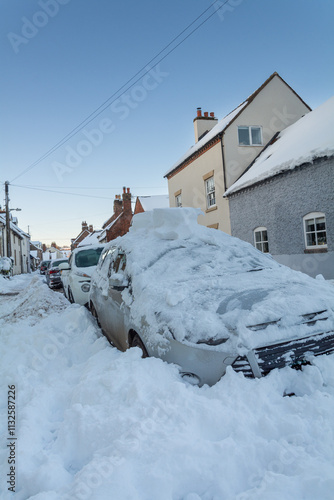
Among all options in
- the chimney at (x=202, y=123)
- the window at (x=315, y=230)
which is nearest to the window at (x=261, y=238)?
the window at (x=315, y=230)

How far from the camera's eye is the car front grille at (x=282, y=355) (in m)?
2.55

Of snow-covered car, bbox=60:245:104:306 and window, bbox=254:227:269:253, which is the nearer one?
snow-covered car, bbox=60:245:104:306

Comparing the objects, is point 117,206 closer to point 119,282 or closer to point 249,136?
point 249,136

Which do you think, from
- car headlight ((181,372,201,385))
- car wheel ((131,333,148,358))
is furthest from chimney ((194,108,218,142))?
car headlight ((181,372,201,385))

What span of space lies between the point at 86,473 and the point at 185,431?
64cm

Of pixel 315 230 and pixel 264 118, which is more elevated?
pixel 264 118

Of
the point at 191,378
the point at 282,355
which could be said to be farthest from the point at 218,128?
the point at 191,378

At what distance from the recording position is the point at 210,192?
16859 millimetres

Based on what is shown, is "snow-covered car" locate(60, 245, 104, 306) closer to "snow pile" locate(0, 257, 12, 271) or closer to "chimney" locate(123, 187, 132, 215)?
"snow pile" locate(0, 257, 12, 271)

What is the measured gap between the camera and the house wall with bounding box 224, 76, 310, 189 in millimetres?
15117

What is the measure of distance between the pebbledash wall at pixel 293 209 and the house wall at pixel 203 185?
6.01 feet

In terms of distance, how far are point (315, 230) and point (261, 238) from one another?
9.57ft

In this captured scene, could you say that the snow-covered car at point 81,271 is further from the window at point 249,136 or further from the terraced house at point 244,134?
the window at point 249,136

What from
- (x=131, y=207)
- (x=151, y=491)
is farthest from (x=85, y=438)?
(x=131, y=207)
